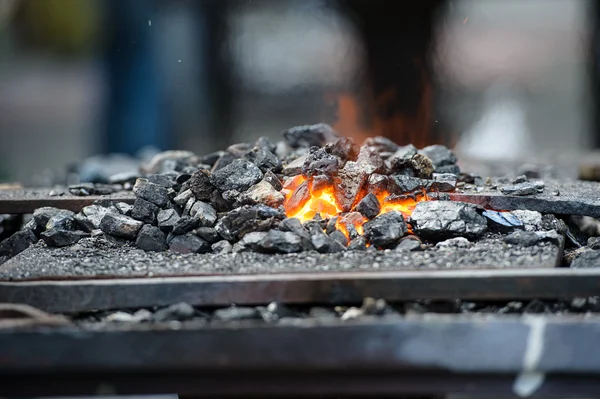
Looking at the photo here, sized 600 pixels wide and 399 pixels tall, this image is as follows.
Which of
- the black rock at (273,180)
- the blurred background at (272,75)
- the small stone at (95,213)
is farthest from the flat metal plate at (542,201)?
the blurred background at (272,75)

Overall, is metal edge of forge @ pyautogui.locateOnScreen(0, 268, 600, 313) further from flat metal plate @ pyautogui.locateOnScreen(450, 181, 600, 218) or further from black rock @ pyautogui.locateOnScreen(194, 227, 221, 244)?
flat metal plate @ pyautogui.locateOnScreen(450, 181, 600, 218)

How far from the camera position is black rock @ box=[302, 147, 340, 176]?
2.46m

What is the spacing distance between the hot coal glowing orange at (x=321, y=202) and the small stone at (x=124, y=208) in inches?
23.4

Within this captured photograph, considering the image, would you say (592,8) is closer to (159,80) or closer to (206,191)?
(159,80)

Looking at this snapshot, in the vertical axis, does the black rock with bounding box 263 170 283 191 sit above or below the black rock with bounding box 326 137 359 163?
below

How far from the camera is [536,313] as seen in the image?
6.07 feet

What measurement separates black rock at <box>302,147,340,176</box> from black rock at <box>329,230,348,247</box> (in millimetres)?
306

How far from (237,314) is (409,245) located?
641 mm

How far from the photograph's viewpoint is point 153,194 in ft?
8.00

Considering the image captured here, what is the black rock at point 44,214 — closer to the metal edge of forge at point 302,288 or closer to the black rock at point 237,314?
the metal edge of forge at point 302,288

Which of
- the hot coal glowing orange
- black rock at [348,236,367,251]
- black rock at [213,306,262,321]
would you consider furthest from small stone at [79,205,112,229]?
black rock at [348,236,367,251]

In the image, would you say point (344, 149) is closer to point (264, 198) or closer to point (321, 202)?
point (321, 202)

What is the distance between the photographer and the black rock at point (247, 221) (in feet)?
7.39

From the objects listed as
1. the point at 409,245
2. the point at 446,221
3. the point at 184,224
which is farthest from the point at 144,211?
the point at 446,221
